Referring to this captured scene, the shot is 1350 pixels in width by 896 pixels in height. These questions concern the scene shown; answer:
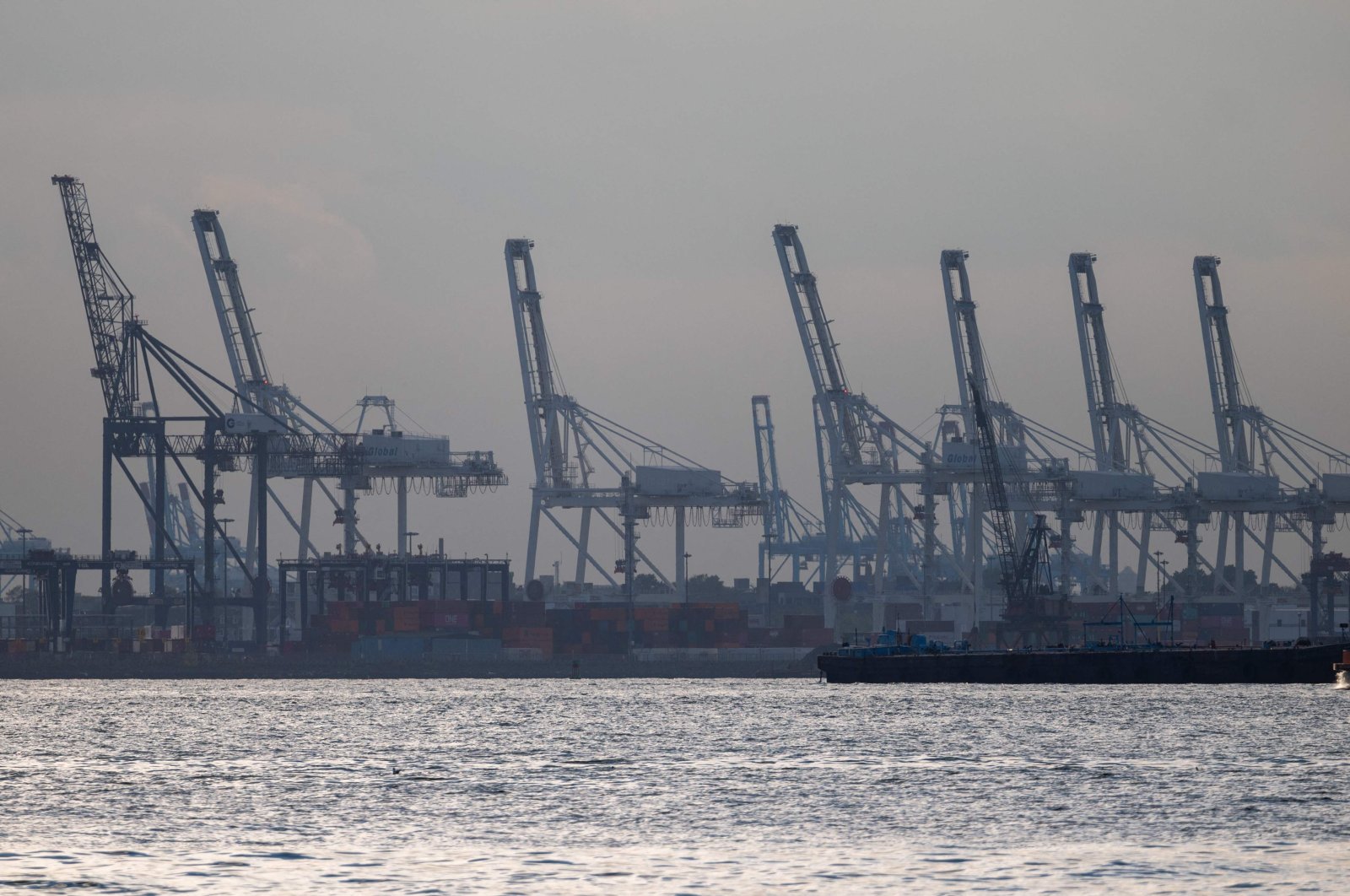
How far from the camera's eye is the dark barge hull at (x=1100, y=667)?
128 m

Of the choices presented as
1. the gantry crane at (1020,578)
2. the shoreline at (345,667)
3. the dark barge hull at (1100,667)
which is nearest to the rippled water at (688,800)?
the dark barge hull at (1100,667)

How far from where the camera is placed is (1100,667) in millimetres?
133750

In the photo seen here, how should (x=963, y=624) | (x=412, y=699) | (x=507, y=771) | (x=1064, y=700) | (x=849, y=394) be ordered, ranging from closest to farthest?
(x=507, y=771), (x=1064, y=700), (x=412, y=699), (x=849, y=394), (x=963, y=624)

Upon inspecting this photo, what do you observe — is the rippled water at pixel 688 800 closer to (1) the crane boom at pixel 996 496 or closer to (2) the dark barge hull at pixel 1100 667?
(2) the dark barge hull at pixel 1100 667

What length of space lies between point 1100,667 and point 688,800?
80623 millimetres

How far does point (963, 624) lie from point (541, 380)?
41.8m

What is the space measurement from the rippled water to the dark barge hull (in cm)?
2535

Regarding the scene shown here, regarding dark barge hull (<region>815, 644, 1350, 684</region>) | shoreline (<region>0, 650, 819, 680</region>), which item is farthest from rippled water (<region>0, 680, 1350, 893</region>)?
shoreline (<region>0, 650, 819, 680</region>)

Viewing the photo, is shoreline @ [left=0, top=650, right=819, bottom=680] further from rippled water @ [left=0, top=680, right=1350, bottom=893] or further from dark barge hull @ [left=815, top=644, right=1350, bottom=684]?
rippled water @ [left=0, top=680, right=1350, bottom=893]

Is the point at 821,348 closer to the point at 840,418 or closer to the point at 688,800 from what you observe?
the point at 840,418

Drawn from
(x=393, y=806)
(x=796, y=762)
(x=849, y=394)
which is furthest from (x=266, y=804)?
(x=849, y=394)

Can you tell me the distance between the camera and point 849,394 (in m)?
173

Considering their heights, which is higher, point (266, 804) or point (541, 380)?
point (541, 380)

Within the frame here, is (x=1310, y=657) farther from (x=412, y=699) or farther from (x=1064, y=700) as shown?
(x=412, y=699)
